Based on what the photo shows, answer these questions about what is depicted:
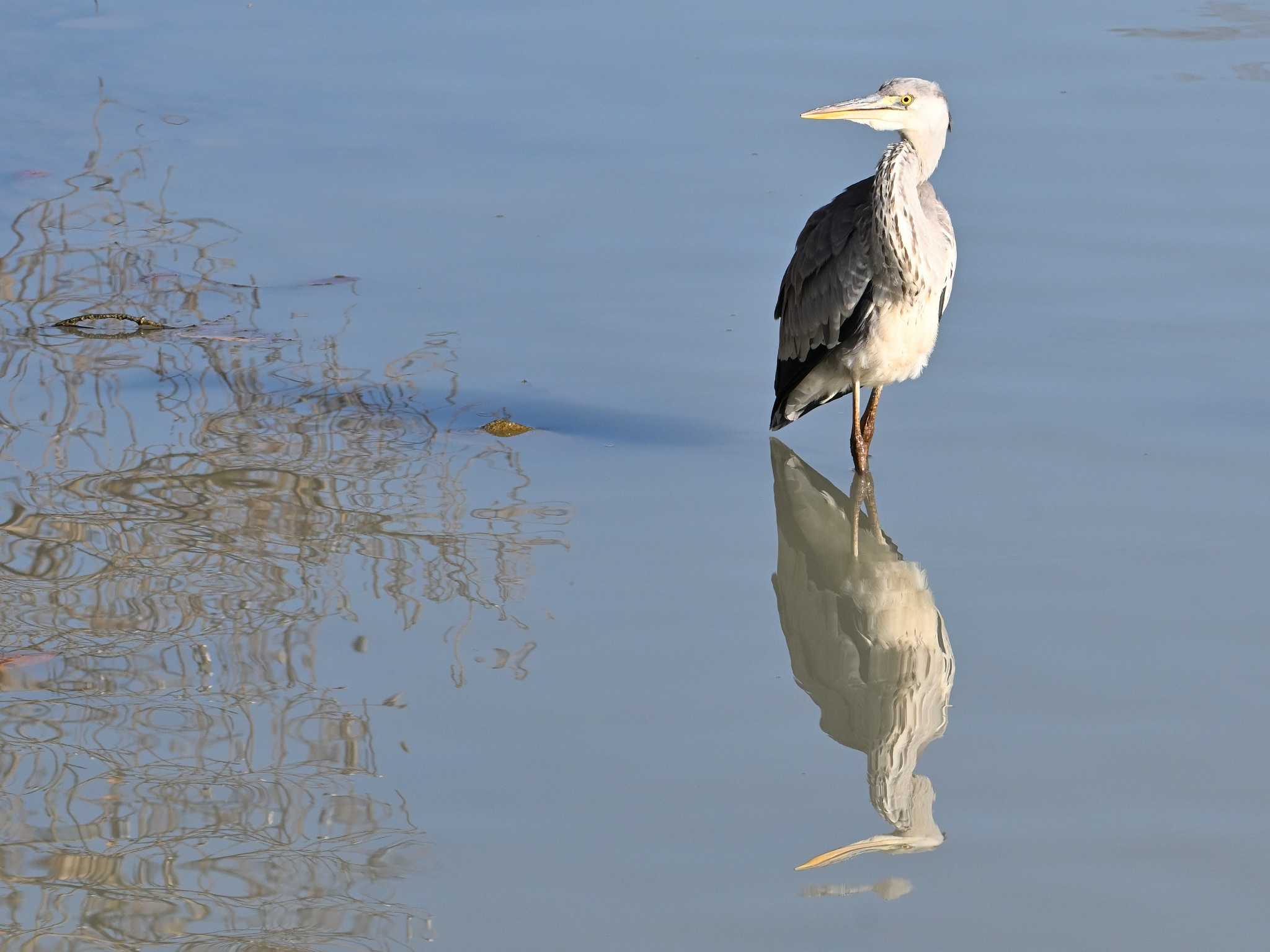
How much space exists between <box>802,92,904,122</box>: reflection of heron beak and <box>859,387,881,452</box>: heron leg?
1.07m

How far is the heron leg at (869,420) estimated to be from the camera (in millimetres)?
6828

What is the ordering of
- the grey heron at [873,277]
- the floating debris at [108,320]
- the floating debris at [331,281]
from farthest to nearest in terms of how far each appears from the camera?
the floating debris at [331,281], the floating debris at [108,320], the grey heron at [873,277]

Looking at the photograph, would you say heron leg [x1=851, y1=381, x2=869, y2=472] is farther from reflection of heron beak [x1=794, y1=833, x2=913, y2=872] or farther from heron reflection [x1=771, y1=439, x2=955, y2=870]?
reflection of heron beak [x1=794, y1=833, x2=913, y2=872]

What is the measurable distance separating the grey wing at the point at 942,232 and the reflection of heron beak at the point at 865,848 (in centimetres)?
295

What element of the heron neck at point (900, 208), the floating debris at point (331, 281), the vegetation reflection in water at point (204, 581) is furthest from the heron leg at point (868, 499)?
the floating debris at point (331, 281)

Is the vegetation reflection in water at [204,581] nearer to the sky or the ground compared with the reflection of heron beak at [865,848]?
nearer to the sky

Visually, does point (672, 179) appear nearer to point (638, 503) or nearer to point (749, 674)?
point (638, 503)

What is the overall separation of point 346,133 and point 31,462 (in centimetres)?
376

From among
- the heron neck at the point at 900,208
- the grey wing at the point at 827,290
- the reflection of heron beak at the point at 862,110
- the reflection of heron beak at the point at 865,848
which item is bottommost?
the reflection of heron beak at the point at 865,848

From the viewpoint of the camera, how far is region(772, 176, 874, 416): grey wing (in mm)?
6809

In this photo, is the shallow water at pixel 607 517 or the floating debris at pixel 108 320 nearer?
the shallow water at pixel 607 517

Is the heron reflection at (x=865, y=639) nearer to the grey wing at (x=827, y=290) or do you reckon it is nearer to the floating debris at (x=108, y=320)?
the grey wing at (x=827, y=290)

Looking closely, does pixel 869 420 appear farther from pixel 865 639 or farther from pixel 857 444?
pixel 865 639

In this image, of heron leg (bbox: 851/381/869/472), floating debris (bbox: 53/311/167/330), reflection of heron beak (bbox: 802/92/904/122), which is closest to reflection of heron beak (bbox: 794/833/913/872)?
heron leg (bbox: 851/381/869/472)
